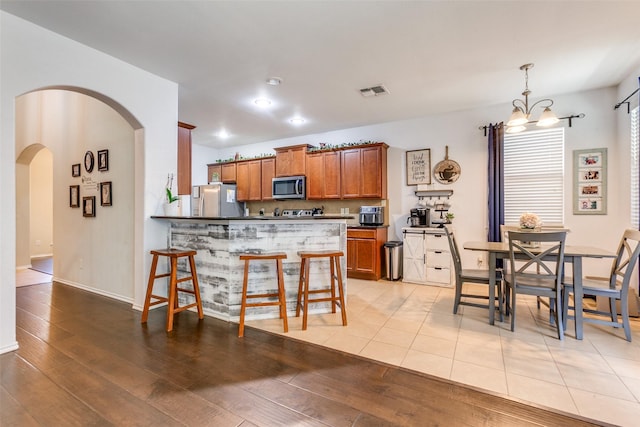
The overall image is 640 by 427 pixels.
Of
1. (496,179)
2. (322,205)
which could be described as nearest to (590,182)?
(496,179)

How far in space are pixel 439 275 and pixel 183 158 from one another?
4236mm

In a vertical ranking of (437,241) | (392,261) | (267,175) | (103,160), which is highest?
(267,175)

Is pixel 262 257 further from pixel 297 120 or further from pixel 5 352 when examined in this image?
pixel 297 120

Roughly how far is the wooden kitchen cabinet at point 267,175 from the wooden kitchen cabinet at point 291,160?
0.51 feet

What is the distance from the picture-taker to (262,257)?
109 inches

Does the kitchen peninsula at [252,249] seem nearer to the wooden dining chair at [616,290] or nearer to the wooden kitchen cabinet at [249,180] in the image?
the wooden dining chair at [616,290]

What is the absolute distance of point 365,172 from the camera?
5.25 metres

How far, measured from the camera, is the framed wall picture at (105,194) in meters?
3.80

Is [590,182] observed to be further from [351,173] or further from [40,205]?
[40,205]

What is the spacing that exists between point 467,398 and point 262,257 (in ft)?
6.23

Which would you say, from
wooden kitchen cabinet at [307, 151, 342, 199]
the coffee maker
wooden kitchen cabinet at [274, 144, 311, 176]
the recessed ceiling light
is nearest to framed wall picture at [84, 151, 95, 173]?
the recessed ceiling light

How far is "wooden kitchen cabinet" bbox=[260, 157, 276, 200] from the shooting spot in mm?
6265

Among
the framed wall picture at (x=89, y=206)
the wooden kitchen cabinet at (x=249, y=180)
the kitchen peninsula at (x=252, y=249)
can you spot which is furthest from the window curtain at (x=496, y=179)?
the framed wall picture at (x=89, y=206)

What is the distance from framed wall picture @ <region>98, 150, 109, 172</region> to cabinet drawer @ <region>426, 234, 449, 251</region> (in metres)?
4.75
